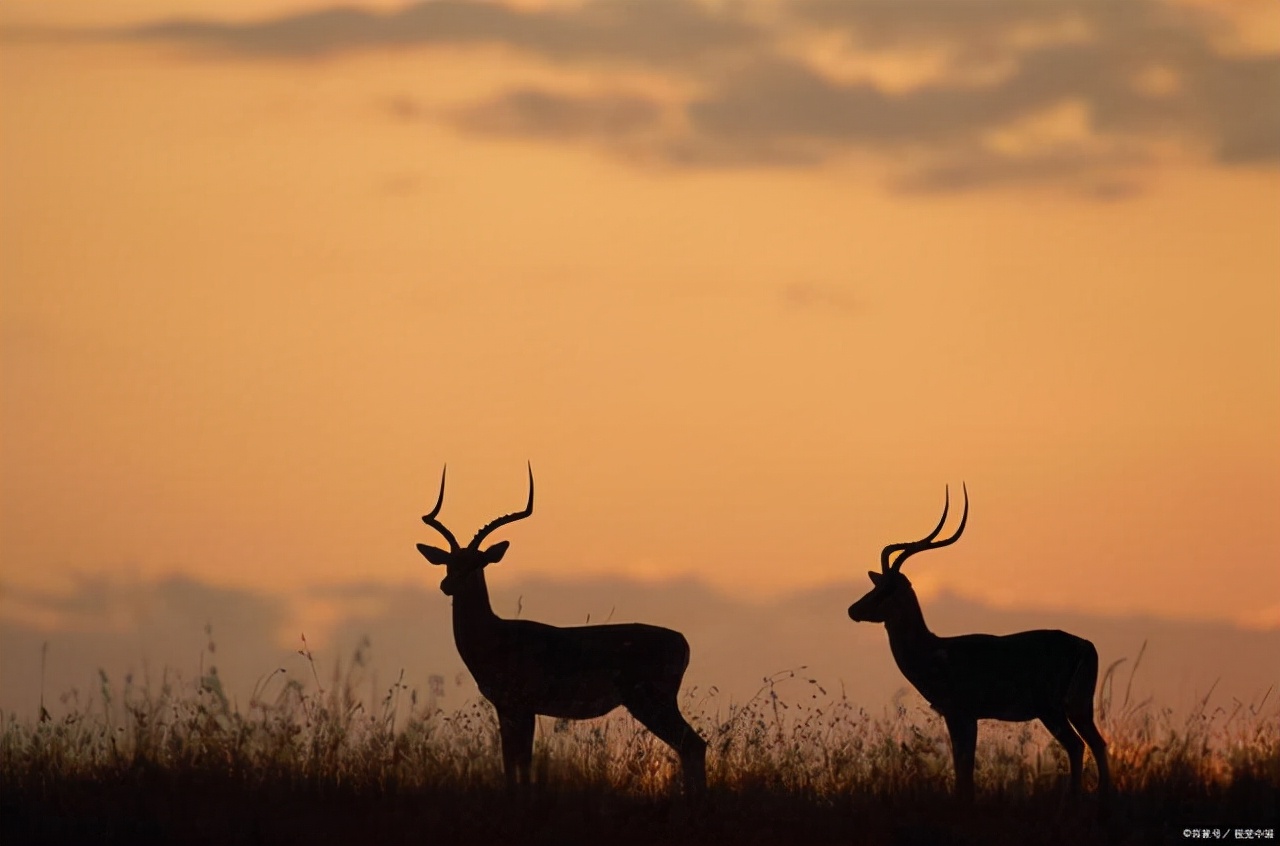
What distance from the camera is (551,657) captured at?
59.5 feet

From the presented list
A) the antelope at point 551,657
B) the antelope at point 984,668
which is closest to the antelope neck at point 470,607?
the antelope at point 551,657

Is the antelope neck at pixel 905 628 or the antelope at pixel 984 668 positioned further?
the antelope neck at pixel 905 628

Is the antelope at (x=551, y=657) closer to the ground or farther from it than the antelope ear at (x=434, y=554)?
closer to the ground

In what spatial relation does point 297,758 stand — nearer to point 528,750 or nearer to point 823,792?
point 528,750

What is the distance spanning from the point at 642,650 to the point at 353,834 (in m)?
3.91

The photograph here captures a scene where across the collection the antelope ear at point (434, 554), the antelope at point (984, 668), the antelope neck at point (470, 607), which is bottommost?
the antelope at point (984, 668)

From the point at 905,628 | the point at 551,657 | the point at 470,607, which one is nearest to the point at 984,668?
the point at 905,628

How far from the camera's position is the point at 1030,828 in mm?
15625

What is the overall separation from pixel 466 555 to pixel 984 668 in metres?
4.69

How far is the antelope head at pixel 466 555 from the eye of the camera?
18266 millimetres

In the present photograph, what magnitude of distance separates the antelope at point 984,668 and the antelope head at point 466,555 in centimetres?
322

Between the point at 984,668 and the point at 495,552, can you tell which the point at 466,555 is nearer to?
the point at 495,552

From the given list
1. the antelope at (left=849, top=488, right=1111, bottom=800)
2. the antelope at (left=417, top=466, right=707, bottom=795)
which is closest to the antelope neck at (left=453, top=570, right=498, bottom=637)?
the antelope at (left=417, top=466, right=707, bottom=795)

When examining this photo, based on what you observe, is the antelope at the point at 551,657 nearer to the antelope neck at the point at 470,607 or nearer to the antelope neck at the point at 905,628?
the antelope neck at the point at 470,607
